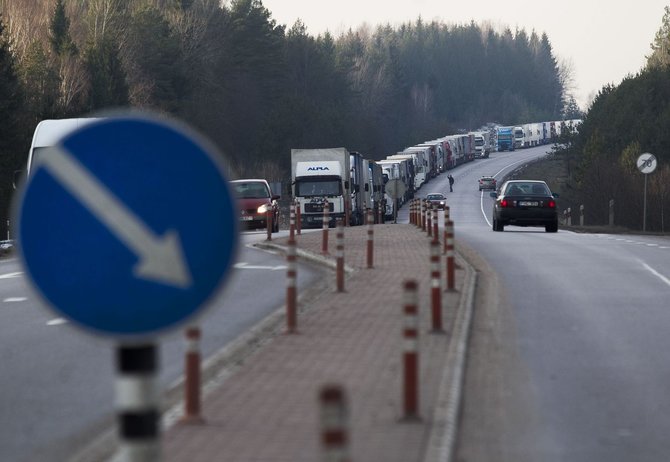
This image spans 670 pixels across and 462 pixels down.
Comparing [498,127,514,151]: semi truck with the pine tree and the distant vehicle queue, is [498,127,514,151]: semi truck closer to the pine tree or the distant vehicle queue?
the distant vehicle queue

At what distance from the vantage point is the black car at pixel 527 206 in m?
41.4

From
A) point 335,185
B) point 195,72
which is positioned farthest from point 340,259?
point 195,72

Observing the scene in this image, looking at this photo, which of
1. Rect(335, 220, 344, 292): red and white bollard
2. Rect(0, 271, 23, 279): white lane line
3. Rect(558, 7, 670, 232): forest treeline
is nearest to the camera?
Rect(335, 220, 344, 292): red and white bollard

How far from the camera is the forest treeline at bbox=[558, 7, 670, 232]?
5781 cm

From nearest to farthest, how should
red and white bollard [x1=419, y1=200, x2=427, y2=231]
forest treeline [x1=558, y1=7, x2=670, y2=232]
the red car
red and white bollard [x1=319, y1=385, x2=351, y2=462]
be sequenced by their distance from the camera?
1. red and white bollard [x1=319, y1=385, x2=351, y2=462]
2. red and white bollard [x1=419, y1=200, x2=427, y2=231]
3. the red car
4. forest treeline [x1=558, y1=7, x2=670, y2=232]

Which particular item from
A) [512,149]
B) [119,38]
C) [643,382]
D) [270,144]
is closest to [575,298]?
[643,382]

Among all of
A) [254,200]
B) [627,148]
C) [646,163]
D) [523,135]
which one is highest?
[523,135]

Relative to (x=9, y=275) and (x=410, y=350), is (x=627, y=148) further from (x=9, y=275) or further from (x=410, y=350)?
(x=410, y=350)

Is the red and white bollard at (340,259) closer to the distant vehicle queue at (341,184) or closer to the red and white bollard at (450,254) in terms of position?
the red and white bollard at (450,254)

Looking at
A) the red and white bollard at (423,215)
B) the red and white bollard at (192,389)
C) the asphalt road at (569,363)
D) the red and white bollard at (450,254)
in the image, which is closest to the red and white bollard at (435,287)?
the asphalt road at (569,363)

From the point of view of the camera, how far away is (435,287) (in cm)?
1304

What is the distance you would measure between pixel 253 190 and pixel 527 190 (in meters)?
8.62

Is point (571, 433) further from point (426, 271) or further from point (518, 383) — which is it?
point (426, 271)

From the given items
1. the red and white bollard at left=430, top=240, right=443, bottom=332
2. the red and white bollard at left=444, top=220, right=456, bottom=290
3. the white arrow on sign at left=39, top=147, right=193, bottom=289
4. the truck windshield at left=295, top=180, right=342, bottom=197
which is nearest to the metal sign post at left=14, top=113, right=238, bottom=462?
the white arrow on sign at left=39, top=147, right=193, bottom=289
